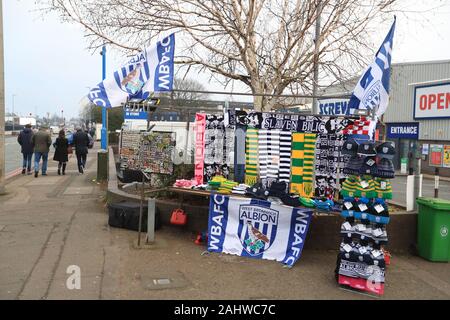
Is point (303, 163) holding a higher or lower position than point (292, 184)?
higher

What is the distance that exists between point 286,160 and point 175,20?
15.6 ft

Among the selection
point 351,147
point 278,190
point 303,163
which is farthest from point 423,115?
point 351,147

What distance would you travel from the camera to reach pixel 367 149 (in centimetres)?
546

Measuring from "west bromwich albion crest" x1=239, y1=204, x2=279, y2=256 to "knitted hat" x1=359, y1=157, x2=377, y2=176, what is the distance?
5.13 ft

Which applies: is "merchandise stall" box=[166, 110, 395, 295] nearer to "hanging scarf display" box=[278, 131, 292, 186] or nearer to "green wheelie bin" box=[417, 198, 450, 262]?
"hanging scarf display" box=[278, 131, 292, 186]

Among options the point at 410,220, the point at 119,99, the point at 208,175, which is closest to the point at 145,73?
the point at 119,99

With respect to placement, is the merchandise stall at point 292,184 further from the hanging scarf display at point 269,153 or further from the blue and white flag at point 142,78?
the blue and white flag at point 142,78

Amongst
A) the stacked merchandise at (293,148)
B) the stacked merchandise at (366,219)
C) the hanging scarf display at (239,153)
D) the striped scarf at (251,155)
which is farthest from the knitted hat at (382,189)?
the hanging scarf display at (239,153)

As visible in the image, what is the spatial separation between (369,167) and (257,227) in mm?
2003

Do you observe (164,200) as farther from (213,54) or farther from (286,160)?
(213,54)

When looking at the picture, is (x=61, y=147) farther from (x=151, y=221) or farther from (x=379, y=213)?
(x=379, y=213)

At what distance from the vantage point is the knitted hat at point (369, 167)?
5.41 meters

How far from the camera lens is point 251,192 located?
6773 mm

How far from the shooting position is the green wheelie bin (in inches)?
264
